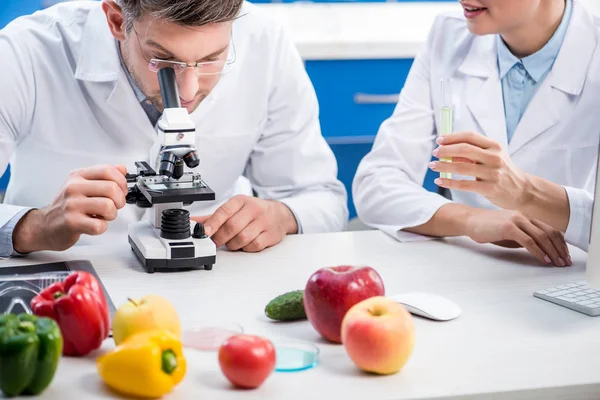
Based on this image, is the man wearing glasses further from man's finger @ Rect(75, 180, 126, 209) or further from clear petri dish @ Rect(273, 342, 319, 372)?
clear petri dish @ Rect(273, 342, 319, 372)

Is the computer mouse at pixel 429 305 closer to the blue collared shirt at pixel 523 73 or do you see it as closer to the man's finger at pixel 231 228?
the man's finger at pixel 231 228

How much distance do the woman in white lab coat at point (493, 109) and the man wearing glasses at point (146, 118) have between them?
0.19 meters

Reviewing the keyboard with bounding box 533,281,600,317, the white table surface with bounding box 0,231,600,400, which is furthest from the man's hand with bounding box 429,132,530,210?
the keyboard with bounding box 533,281,600,317

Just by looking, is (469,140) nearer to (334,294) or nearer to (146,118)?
(334,294)

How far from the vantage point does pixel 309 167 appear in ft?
7.56

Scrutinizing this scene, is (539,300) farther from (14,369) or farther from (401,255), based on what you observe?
(14,369)

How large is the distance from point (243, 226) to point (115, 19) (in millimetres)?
586

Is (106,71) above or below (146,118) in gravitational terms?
above

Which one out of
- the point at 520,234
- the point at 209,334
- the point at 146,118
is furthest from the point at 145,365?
the point at 146,118

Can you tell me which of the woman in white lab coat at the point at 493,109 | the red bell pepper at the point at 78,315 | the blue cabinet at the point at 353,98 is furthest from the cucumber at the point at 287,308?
the blue cabinet at the point at 353,98

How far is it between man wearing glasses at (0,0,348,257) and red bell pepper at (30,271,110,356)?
40cm

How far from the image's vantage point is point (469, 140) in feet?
5.71

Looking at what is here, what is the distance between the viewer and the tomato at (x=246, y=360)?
1144 millimetres

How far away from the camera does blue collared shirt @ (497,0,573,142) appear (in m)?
2.26
